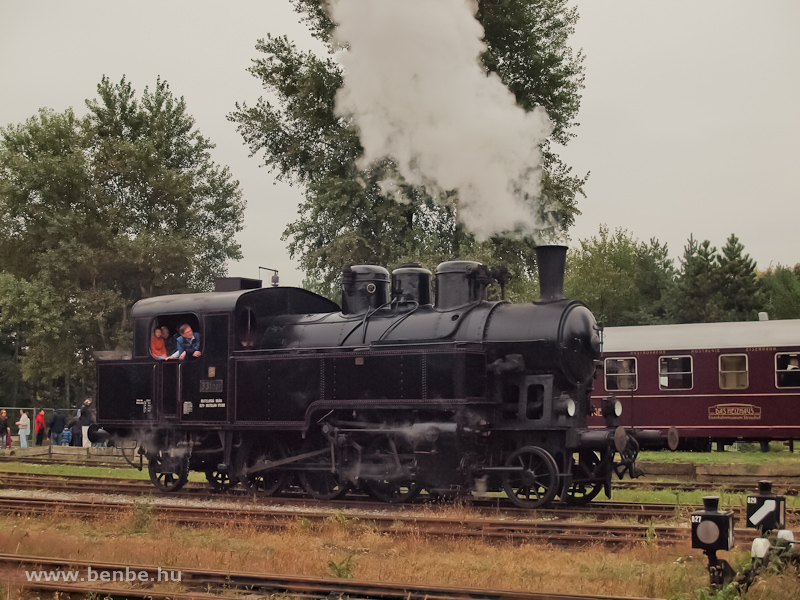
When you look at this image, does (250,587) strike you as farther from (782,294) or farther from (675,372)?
(782,294)

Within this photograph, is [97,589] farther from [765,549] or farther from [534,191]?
[534,191]

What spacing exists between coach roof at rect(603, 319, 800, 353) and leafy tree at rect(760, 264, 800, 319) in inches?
908

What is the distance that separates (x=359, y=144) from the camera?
87.2 ft

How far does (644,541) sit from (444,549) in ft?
6.52

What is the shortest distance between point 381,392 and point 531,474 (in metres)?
2.33

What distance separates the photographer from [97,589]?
680cm

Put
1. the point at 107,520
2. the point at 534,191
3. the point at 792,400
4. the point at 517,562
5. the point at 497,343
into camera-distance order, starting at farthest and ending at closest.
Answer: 1. the point at 792,400
2. the point at 534,191
3. the point at 497,343
4. the point at 107,520
5. the point at 517,562

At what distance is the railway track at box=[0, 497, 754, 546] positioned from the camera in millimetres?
9242

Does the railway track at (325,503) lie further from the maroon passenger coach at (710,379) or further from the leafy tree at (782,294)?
the leafy tree at (782,294)

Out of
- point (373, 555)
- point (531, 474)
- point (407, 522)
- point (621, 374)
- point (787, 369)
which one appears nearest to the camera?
point (373, 555)

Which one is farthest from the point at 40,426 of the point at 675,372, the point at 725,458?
the point at 725,458

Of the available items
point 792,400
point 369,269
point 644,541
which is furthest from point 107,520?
point 792,400

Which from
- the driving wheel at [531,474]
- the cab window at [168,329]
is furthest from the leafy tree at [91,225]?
the driving wheel at [531,474]

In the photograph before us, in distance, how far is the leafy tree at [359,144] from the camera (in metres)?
26.3
